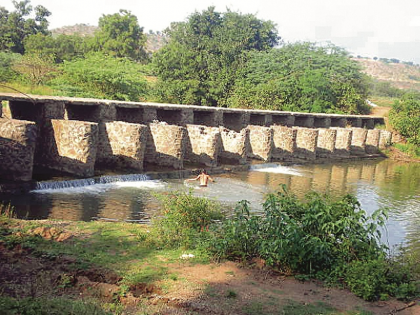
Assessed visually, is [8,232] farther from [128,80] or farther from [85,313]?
[128,80]

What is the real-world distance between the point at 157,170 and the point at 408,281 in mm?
9493

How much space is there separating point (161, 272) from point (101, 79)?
18.7m

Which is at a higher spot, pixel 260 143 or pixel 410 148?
pixel 410 148

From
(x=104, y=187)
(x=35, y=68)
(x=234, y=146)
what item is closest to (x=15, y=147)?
(x=104, y=187)

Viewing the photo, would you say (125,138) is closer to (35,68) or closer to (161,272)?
(161,272)

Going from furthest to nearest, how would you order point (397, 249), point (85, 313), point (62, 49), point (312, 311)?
point (62, 49) < point (397, 249) < point (312, 311) < point (85, 313)

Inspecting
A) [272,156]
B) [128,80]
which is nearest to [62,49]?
[128,80]

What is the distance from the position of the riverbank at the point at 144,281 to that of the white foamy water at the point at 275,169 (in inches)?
439

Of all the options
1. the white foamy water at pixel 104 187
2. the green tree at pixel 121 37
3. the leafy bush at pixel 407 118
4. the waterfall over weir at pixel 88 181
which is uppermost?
the green tree at pixel 121 37

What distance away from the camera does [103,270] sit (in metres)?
5.96

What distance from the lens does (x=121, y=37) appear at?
143 ft

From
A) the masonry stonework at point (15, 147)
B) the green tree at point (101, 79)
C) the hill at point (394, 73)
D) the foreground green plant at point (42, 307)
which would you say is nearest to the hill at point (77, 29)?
the hill at point (394, 73)

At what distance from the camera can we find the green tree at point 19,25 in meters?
37.3

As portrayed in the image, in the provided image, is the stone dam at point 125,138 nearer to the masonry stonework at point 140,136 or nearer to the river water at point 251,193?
the masonry stonework at point 140,136
